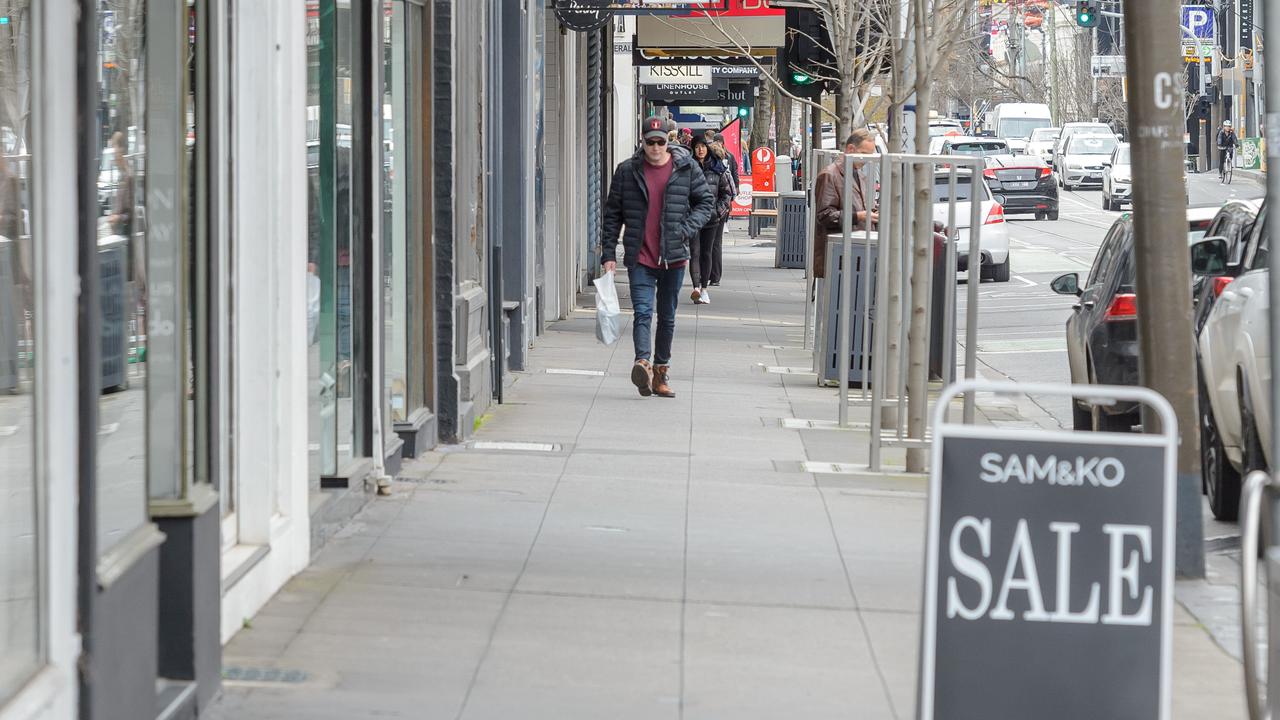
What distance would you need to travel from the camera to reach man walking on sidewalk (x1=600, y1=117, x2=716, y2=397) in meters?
12.0

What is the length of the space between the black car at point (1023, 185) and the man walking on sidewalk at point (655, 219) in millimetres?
28109

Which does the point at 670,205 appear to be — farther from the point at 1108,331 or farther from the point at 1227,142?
the point at 1227,142

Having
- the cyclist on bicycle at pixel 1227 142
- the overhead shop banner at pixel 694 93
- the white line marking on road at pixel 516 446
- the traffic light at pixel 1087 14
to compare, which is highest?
the traffic light at pixel 1087 14

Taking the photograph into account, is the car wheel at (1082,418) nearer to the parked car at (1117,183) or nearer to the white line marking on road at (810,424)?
the white line marking on road at (810,424)

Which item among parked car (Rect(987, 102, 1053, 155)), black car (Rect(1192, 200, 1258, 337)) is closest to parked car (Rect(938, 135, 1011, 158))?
parked car (Rect(987, 102, 1053, 155))

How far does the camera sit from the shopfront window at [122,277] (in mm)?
4430

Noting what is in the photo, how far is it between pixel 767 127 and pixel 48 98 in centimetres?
3176

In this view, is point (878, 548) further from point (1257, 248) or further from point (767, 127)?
point (767, 127)

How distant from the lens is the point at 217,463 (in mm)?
5078

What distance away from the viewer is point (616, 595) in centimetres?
643

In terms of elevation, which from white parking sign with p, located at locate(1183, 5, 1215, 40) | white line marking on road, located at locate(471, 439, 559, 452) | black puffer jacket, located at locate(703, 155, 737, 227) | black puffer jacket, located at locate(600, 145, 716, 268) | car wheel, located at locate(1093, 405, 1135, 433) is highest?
white parking sign with p, located at locate(1183, 5, 1215, 40)

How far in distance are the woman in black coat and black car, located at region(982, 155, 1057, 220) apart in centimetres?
1773

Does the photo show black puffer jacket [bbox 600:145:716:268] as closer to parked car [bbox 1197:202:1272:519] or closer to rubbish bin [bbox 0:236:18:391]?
parked car [bbox 1197:202:1272:519]

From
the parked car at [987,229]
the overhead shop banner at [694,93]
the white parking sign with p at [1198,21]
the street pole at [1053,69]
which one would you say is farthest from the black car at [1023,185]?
the street pole at [1053,69]
